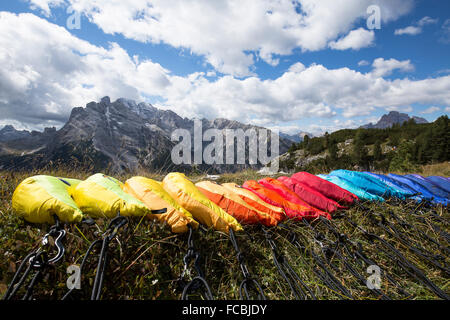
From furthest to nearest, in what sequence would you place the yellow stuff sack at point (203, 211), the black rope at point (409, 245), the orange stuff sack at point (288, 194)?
1. the orange stuff sack at point (288, 194)
2. the yellow stuff sack at point (203, 211)
3. the black rope at point (409, 245)

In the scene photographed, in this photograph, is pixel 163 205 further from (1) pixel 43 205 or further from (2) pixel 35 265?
(1) pixel 43 205

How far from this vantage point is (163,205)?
2133mm

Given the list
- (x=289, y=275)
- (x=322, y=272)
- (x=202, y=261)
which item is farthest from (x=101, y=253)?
(x=322, y=272)

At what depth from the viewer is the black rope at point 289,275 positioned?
173 centimetres

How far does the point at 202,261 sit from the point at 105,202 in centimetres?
122

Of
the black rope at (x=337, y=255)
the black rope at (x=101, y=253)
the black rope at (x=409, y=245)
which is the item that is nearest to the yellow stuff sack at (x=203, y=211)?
the black rope at (x=101, y=253)

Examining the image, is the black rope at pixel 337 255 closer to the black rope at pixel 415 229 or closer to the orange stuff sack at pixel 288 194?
the orange stuff sack at pixel 288 194

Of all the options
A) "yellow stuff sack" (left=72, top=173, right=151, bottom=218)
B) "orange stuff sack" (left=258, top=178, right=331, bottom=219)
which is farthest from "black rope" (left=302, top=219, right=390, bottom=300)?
"yellow stuff sack" (left=72, top=173, right=151, bottom=218)

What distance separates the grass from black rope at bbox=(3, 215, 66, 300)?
97 mm

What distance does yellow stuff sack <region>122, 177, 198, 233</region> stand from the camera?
2023 mm

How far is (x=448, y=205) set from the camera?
3365 mm

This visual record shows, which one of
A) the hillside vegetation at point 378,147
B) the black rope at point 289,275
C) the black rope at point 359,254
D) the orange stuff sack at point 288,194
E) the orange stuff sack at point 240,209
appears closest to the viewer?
the black rope at point 289,275

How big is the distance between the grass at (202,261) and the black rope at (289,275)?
88 millimetres
